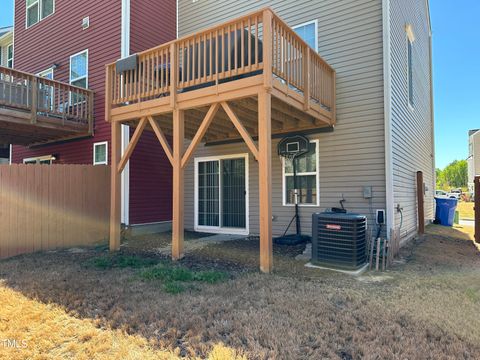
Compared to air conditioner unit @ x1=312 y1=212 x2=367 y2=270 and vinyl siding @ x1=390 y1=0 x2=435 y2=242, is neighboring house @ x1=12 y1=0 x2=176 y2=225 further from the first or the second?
vinyl siding @ x1=390 y1=0 x2=435 y2=242

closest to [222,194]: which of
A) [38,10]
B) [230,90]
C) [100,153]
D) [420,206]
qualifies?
[100,153]

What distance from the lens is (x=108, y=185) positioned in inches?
292

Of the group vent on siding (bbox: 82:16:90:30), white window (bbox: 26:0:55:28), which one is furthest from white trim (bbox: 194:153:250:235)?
white window (bbox: 26:0:55:28)

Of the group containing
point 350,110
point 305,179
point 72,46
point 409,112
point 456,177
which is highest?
point 72,46

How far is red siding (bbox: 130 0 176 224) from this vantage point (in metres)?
8.12

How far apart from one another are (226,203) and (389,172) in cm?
383

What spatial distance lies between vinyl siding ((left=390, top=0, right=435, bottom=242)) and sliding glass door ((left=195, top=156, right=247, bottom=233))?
132 inches

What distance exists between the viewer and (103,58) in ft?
28.2

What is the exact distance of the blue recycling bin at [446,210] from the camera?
10.3m

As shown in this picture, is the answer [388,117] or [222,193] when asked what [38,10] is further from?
[388,117]

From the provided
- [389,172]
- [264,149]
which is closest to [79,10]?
[264,149]

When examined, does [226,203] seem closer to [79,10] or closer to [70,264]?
[70,264]

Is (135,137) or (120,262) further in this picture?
(135,137)

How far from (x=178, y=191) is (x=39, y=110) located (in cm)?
486
